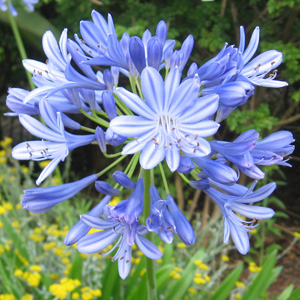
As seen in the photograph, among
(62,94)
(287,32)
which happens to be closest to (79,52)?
(62,94)

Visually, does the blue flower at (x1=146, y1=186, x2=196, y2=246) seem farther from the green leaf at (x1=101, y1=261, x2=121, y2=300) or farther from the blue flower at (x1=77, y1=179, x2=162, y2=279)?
the green leaf at (x1=101, y1=261, x2=121, y2=300)

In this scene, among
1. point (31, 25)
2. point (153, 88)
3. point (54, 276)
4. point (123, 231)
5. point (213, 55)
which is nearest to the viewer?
point (153, 88)

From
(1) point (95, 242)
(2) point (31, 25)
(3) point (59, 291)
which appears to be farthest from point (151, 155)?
(2) point (31, 25)

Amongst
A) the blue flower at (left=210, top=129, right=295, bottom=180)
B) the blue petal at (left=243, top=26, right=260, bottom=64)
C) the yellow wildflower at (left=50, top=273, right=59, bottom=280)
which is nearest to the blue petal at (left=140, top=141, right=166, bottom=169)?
the blue flower at (left=210, top=129, right=295, bottom=180)

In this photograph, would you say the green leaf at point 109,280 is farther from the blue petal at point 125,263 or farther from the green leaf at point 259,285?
the blue petal at point 125,263

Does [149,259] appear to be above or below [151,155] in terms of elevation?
below

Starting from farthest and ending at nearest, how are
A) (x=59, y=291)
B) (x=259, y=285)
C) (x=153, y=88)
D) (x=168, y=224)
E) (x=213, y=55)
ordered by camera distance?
(x=213, y=55), (x=259, y=285), (x=59, y=291), (x=168, y=224), (x=153, y=88)

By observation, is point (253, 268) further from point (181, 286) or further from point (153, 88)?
point (153, 88)

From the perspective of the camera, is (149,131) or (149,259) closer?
(149,131)
